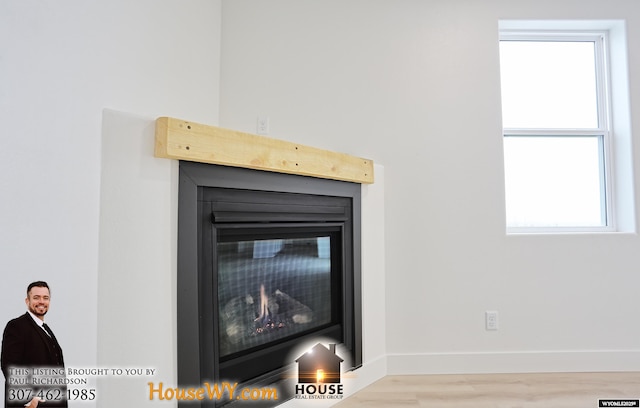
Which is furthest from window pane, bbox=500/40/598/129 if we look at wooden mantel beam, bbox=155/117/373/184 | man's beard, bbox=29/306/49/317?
man's beard, bbox=29/306/49/317

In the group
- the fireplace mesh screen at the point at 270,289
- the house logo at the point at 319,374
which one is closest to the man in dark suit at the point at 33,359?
the fireplace mesh screen at the point at 270,289

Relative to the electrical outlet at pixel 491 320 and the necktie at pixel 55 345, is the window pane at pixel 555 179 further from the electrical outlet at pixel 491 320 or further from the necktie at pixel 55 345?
the necktie at pixel 55 345

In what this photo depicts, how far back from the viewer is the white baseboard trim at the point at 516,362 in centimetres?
243

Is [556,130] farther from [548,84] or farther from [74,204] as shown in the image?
[74,204]

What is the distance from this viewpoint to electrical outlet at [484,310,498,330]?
246 cm

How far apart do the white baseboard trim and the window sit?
0.79m

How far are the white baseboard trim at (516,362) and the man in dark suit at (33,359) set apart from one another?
176cm

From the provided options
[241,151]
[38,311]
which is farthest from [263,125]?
[38,311]

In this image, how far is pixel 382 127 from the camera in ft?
8.35

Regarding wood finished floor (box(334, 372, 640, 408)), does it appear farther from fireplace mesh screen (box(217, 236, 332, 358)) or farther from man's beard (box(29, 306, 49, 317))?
man's beard (box(29, 306, 49, 317))

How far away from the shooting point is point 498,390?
2.14 metres

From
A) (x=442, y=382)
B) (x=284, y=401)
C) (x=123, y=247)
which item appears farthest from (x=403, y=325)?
(x=123, y=247)

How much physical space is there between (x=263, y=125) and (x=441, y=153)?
1.15 m

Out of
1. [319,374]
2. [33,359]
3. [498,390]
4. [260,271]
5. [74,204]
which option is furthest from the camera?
[498,390]
